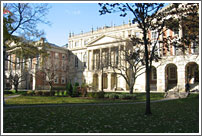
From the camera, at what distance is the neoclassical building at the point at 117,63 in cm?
4175

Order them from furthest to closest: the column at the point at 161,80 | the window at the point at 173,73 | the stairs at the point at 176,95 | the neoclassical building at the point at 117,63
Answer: the window at the point at 173,73 < the column at the point at 161,80 < the neoclassical building at the point at 117,63 < the stairs at the point at 176,95

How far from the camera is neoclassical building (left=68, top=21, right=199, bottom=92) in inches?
1644

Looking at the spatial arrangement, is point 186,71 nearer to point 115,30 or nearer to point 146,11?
point 115,30

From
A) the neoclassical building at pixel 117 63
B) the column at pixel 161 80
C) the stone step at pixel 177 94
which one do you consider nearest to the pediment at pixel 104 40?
the neoclassical building at pixel 117 63

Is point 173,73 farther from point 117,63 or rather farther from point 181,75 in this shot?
point 117,63

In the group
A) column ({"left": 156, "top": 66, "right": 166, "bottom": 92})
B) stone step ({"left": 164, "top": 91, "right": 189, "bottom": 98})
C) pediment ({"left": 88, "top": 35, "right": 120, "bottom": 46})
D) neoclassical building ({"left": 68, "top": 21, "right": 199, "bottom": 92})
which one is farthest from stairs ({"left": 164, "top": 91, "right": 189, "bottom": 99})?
pediment ({"left": 88, "top": 35, "right": 120, "bottom": 46})

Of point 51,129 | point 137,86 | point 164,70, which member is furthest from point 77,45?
point 51,129

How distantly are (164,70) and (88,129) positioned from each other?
131 ft

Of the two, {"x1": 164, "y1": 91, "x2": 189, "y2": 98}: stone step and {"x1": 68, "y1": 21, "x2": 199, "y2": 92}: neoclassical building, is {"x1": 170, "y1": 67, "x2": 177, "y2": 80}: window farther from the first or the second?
{"x1": 164, "y1": 91, "x2": 189, "y2": 98}: stone step

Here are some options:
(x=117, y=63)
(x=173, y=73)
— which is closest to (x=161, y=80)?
(x=173, y=73)

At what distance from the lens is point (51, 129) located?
768 centimetres

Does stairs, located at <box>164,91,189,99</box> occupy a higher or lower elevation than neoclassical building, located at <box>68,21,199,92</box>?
lower

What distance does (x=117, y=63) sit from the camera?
143 feet

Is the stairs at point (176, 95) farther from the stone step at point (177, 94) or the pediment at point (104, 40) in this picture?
the pediment at point (104, 40)
